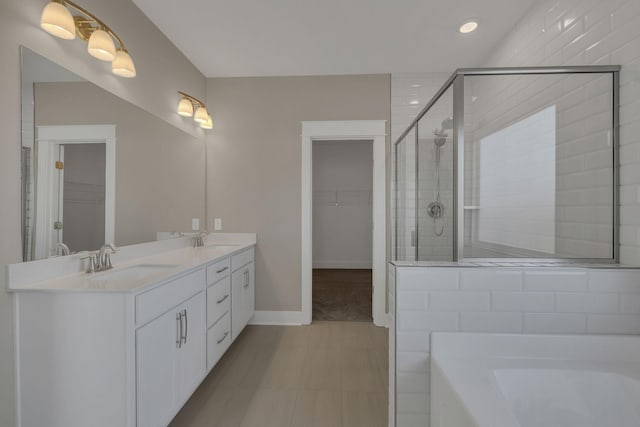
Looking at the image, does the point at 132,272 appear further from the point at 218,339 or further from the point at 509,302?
the point at 509,302

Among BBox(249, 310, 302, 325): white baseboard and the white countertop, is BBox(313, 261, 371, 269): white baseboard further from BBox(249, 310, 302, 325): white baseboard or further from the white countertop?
the white countertop

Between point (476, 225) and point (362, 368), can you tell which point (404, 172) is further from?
point (362, 368)

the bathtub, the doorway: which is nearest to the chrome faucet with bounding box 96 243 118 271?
the bathtub

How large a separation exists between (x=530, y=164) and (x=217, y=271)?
2.16m

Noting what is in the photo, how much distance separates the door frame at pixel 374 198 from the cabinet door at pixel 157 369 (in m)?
1.63

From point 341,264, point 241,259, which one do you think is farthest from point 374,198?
point 341,264

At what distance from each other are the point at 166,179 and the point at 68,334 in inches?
55.9

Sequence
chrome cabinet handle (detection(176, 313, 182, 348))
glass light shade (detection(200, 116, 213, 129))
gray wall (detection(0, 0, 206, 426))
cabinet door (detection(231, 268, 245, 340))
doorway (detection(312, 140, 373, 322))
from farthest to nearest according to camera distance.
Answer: doorway (detection(312, 140, 373, 322))
glass light shade (detection(200, 116, 213, 129))
cabinet door (detection(231, 268, 245, 340))
chrome cabinet handle (detection(176, 313, 182, 348))
gray wall (detection(0, 0, 206, 426))

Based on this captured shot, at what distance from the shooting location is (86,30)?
62.8 inches

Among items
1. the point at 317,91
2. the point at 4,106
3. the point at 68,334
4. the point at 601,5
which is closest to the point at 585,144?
the point at 601,5

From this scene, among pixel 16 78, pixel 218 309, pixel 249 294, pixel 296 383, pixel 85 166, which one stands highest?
pixel 16 78

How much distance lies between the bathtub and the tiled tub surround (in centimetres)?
7

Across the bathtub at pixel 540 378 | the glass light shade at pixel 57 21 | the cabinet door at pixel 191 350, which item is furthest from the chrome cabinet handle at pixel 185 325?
the glass light shade at pixel 57 21

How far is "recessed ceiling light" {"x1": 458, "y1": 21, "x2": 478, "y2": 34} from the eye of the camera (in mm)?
2225
